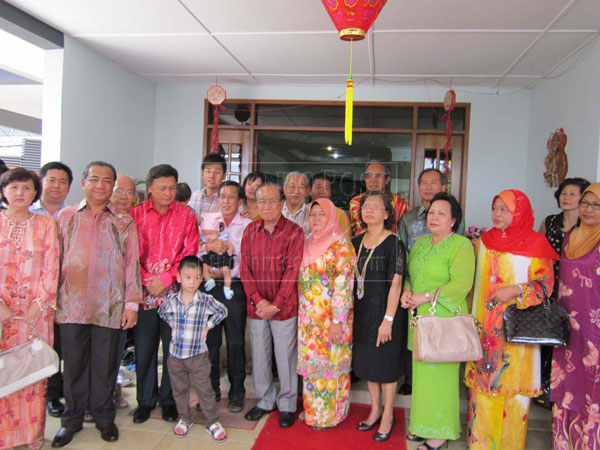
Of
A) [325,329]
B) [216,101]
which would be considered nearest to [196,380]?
[325,329]

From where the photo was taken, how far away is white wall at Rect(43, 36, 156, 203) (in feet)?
12.6

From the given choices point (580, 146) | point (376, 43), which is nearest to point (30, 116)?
point (376, 43)

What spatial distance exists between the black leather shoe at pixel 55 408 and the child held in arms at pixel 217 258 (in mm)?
1160

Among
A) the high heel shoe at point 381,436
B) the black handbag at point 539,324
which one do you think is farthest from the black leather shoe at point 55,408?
the black handbag at point 539,324

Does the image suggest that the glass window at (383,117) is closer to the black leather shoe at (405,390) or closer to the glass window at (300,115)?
the glass window at (300,115)

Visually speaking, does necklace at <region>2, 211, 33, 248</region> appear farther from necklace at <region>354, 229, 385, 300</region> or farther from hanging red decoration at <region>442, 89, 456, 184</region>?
hanging red decoration at <region>442, 89, 456, 184</region>

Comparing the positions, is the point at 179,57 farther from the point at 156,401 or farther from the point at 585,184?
the point at 585,184

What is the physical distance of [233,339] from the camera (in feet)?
9.05

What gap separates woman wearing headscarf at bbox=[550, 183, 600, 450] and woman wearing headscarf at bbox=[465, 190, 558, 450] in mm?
109

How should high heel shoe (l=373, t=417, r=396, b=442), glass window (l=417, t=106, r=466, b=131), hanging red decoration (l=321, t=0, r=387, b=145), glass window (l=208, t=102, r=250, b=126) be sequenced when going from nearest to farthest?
hanging red decoration (l=321, t=0, r=387, b=145) < high heel shoe (l=373, t=417, r=396, b=442) < glass window (l=417, t=106, r=466, b=131) < glass window (l=208, t=102, r=250, b=126)

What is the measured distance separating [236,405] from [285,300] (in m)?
0.80

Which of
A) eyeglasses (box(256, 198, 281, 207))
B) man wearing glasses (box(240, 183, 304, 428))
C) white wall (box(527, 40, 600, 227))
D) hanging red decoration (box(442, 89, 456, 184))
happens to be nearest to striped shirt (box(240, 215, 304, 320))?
man wearing glasses (box(240, 183, 304, 428))

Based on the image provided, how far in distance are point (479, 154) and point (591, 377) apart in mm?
3149

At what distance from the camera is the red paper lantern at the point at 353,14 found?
198cm
